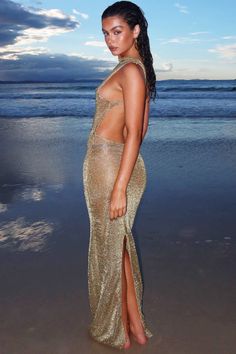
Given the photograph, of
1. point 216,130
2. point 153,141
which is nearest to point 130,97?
point 153,141

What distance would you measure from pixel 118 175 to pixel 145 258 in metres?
1.64

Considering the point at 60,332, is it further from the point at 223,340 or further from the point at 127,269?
the point at 223,340

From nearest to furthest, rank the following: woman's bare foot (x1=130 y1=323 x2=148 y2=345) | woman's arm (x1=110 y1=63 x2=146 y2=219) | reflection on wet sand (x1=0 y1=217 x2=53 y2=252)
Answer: woman's arm (x1=110 y1=63 x2=146 y2=219)
woman's bare foot (x1=130 y1=323 x2=148 y2=345)
reflection on wet sand (x1=0 y1=217 x2=53 y2=252)

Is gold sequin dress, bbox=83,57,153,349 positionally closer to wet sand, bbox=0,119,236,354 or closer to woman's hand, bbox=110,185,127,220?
woman's hand, bbox=110,185,127,220

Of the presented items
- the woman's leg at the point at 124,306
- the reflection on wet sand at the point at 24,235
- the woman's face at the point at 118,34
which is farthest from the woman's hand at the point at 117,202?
the reflection on wet sand at the point at 24,235

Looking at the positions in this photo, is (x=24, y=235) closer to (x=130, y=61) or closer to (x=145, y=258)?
(x=145, y=258)

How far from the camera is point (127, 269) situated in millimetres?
2396

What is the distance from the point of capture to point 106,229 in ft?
7.52

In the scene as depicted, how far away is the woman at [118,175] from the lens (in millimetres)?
2033

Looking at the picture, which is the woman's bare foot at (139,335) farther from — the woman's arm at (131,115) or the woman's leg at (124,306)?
the woman's arm at (131,115)

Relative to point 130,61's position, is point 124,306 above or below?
below

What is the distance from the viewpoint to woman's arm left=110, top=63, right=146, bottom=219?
6.46 ft

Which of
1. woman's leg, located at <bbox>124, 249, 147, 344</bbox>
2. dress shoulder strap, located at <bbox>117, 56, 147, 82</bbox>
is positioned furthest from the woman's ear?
woman's leg, located at <bbox>124, 249, 147, 344</bbox>

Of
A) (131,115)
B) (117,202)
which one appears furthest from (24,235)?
(131,115)
